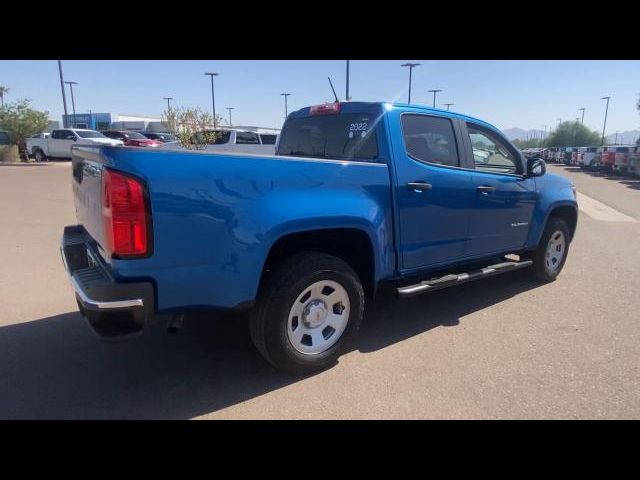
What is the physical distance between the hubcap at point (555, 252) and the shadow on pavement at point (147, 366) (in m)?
1.57

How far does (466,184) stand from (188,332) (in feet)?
9.47

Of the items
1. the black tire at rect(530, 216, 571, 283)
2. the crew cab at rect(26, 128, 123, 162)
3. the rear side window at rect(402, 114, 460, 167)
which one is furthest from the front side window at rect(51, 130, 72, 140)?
the black tire at rect(530, 216, 571, 283)

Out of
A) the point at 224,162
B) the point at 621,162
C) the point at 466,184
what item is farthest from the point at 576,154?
the point at 224,162

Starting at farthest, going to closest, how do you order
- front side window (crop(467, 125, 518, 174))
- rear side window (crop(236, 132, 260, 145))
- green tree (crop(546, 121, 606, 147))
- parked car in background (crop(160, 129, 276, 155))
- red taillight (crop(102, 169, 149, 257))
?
1. green tree (crop(546, 121, 606, 147))
2. rear side window (crop(236, 132, 260, 145))
3. parked car in background (crop(160, 129, 276, 155))
4. front side window (crop(467, 125, 518, 174))
5. red taillight (crop(102, 169, 149, 257))

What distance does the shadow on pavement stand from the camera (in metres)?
2.87

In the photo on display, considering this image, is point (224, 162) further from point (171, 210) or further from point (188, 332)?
point (188, 332)

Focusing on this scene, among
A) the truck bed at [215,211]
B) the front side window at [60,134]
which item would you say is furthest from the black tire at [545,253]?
the front side window at [60,134]

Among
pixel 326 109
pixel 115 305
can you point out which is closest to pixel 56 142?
pixel 326 109

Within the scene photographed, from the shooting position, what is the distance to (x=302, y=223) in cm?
296

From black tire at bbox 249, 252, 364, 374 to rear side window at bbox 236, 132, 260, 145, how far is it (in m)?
15.7

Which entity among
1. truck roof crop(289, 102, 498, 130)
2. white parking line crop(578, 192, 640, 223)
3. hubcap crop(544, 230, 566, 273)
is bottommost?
white parking line crop(578, 192, 640, 223)

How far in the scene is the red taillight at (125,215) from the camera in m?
2.41

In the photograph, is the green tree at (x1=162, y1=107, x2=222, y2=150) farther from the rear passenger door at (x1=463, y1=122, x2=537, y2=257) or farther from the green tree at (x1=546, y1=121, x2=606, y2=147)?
the green tree at (x1=546, y1=121, x2=606, y2=147)

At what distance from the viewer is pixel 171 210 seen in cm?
249
